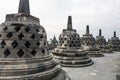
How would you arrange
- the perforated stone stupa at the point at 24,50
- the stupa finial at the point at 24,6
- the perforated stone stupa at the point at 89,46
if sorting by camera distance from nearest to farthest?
the perforated stone stupa at the point at 24,50 < the stupa finial at the point at 24,6 < the perforated stone stupa at the point at 89,46

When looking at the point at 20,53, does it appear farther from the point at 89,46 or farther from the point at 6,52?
the point at 89,46

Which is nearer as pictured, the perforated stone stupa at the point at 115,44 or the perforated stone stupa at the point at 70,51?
the perforated stone stupa at the point at 70,51

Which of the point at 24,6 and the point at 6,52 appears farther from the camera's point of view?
the point at 24,6

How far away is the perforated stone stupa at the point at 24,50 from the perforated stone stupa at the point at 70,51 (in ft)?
22.5

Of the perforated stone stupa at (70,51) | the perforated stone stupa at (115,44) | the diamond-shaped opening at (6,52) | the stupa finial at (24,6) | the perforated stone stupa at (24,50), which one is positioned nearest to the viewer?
the perforated stone stupa at (24,50)

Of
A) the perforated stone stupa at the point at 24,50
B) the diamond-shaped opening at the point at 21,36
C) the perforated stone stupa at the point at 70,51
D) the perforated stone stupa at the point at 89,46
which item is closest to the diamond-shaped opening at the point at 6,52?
the perforated stone stupa at the point at 24,50

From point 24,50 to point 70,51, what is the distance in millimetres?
8692

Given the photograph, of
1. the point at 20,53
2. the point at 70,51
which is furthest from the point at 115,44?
the point at 20,53

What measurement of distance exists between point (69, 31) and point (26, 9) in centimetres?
884

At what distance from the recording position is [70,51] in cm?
1430

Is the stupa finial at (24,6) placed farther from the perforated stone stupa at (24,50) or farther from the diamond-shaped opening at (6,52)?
the diamond-shaped opening at (6,52)

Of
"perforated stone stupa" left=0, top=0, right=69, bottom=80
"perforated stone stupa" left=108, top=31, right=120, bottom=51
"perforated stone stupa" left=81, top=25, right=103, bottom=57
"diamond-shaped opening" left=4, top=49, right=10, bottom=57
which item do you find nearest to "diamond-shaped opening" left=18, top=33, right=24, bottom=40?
"perforated stone stupa" left=0, top=0, right=69, bottom=80

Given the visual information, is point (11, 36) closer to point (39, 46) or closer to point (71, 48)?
point (39, 46)

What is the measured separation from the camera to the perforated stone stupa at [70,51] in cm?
1363
